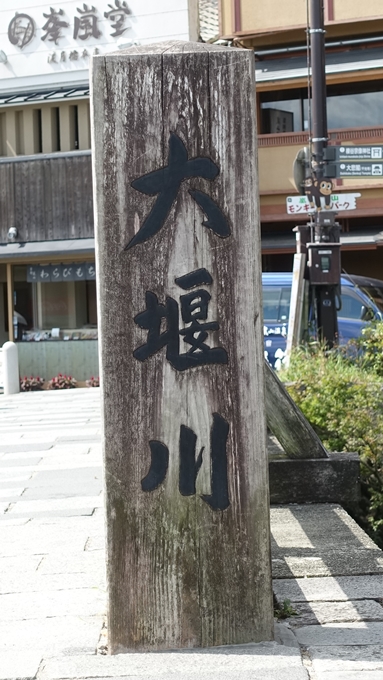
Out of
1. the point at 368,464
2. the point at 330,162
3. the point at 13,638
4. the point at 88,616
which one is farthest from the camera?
the point at 330,162

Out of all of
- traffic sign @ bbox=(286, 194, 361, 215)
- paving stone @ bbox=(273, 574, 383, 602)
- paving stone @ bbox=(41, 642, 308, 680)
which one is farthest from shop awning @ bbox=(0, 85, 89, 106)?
paving stone @ bbox=(41, 642, 308, 680)

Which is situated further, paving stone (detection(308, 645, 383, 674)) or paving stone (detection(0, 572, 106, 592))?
paving stone (detection(0, 572, 106, 592))

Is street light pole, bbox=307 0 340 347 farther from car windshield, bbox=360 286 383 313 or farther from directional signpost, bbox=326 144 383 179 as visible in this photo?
car windshield, bbox=360 286 383 313

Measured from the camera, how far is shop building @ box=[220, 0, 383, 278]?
19.5 metres

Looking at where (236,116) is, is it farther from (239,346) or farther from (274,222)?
(274,222)

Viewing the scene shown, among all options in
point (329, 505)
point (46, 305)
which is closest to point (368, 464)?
point (329, 505)

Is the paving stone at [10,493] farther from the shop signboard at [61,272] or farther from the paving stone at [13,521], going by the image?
the shop signboard at [61,272]

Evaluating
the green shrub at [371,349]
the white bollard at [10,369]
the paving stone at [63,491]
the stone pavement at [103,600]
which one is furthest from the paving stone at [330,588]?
Result: the white bollard at [10,369]

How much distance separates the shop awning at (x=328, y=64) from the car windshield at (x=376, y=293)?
553 centimetres

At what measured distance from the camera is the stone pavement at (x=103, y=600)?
307cm

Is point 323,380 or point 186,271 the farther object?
point 323,380

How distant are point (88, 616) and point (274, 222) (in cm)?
1757

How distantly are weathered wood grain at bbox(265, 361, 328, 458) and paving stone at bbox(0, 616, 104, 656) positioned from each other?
Result: 5.91 ft

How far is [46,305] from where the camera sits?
Result: 1975 centimetres
